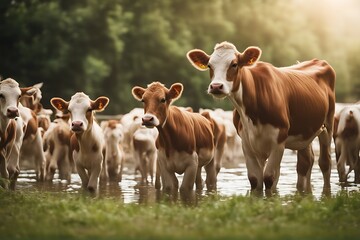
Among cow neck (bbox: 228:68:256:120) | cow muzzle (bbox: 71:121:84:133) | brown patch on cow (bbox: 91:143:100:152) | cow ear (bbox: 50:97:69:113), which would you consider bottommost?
brown patch on cow (bbox: 91:143:100:152)

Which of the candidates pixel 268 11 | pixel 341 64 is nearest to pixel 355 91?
pixel 341 64

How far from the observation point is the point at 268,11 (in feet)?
238

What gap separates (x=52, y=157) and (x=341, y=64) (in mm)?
64087

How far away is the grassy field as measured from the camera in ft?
31.7

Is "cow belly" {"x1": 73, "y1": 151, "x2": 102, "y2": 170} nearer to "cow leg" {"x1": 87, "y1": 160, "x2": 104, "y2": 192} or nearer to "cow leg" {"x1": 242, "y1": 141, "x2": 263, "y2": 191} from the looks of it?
"cow leg" {"x1": 87, "y1": 160, "x2": 104, "y2": 192}

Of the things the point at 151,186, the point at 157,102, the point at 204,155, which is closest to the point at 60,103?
the point at 157,102

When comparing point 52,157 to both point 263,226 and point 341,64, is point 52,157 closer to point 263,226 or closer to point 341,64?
point 263,226

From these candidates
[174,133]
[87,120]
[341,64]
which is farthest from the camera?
[341,64]

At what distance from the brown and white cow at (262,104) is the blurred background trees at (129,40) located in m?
37.8

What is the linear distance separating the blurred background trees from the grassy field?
132 feet

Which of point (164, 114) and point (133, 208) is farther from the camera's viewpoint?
point (164, 114)

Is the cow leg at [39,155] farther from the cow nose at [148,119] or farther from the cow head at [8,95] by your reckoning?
the cow nose at [148,119]

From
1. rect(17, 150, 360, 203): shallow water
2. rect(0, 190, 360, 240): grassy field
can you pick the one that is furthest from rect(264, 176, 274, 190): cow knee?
rect(0, 190, 360, 240): grassy field

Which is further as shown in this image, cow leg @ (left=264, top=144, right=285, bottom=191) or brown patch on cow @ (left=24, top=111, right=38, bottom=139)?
brown patch on cow @ (left=24, top=111, right=38, bottom=139)
